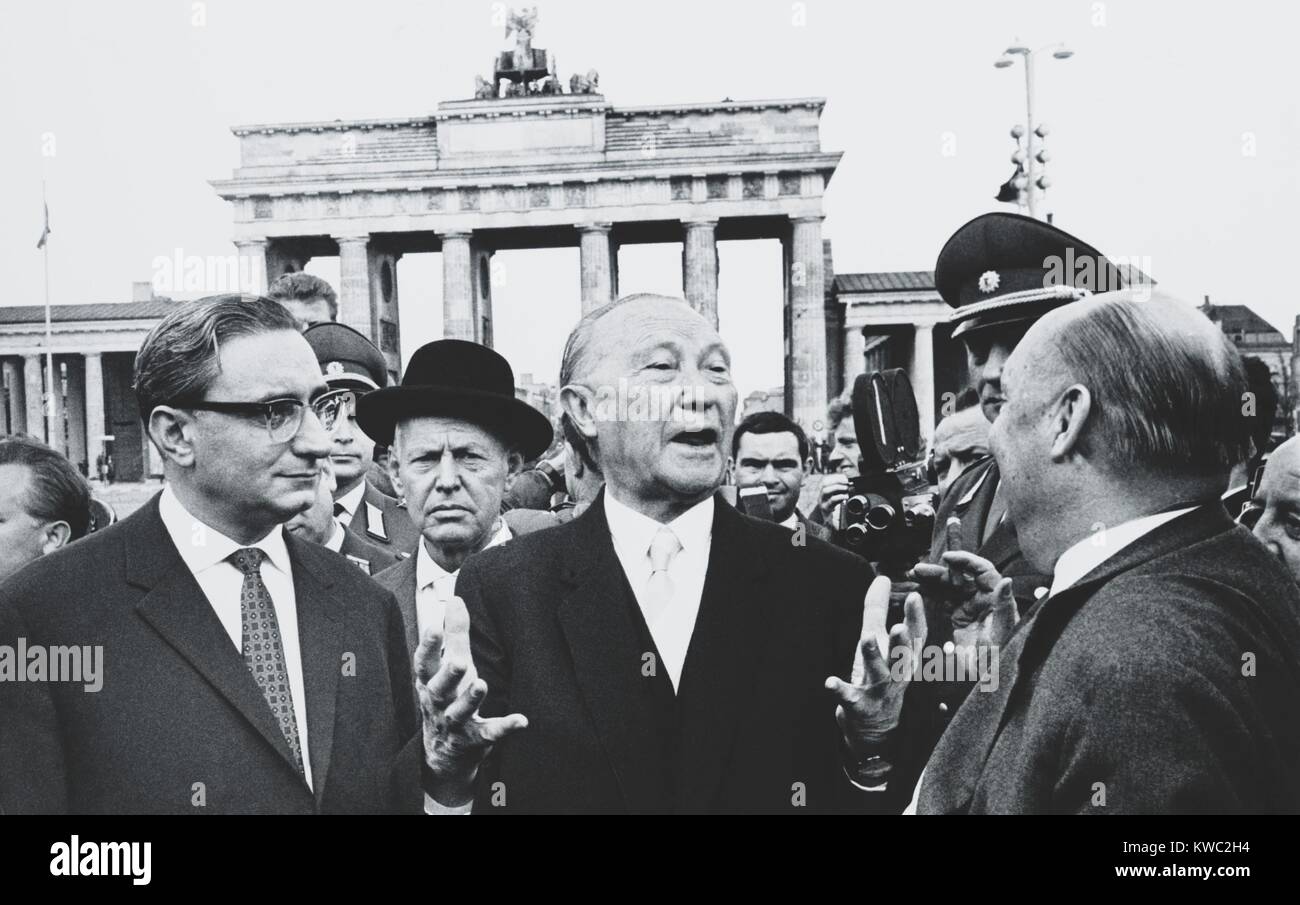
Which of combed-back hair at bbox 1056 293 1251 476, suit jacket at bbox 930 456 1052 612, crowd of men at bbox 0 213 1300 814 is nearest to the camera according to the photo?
crowd of men at bbox 0 213 1300 814

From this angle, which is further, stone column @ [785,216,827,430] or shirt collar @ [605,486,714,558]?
stone column @ [785,216,827,430]

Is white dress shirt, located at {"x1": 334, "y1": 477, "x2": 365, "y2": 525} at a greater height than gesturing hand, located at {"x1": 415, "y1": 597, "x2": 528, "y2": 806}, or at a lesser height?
greater

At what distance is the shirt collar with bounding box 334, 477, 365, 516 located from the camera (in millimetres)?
5711

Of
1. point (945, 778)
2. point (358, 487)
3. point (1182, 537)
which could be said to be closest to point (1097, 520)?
point (1182, 537)

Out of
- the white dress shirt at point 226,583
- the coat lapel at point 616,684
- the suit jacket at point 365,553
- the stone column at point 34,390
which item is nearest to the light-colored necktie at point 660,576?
the coat lapel at point 616,684

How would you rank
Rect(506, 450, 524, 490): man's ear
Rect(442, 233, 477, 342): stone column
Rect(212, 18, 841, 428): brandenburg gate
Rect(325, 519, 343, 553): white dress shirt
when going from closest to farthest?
Rect(506, 450, 524, 490): man's ear, Rect(325, 519, 343, 553): white dress shirt, Rect(212, 18, 841, 428): brandenburg gate, Rect(442, 233, 477, 342): stone column

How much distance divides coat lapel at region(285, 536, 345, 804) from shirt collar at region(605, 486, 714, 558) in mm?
774

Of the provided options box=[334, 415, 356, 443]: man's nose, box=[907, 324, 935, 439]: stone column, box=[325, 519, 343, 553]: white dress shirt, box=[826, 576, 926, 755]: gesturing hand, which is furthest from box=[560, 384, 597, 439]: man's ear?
box=[907, 324, 935, 439]: stone column

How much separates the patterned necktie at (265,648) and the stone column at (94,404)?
38196 millimetres

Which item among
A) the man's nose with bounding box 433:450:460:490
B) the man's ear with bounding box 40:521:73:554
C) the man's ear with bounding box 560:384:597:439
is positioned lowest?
the man's ear with bounding box 40:521:73:554

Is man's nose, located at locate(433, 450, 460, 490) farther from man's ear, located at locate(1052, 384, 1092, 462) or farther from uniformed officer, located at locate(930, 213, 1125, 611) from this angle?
man's ear, located at locate(1052, 384, 1092, 462)

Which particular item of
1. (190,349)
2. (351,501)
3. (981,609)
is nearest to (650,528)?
Result: (981,609)

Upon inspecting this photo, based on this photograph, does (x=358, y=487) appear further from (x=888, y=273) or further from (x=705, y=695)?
(x=888, y=273)

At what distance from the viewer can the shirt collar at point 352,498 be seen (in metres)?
5.71
